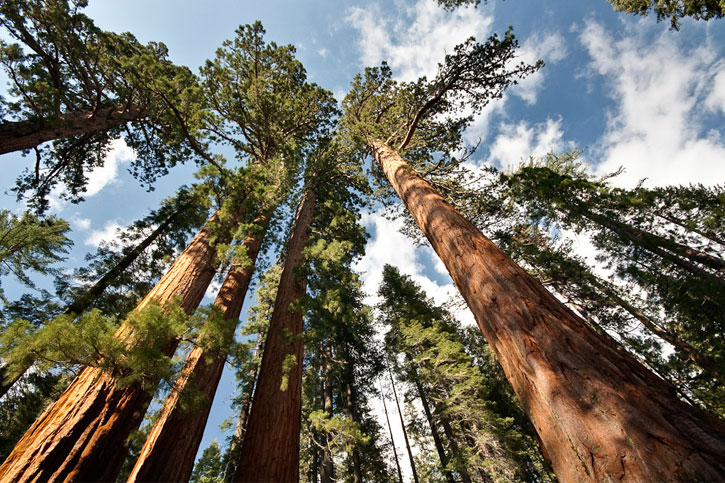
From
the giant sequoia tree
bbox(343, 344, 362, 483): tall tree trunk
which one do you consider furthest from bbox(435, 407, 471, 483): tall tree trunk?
the giant sequoia tree

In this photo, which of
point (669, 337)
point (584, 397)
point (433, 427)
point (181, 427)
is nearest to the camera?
point (584, 397)

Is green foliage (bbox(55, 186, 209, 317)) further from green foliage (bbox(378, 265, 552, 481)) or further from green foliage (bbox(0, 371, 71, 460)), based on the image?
green foliage (bbox(378, 265, 552, 481))

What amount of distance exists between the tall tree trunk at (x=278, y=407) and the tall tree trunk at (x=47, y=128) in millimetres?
6976

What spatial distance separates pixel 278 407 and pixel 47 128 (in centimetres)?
866

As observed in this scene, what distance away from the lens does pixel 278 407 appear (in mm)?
3934

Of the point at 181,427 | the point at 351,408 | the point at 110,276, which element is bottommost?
the point at 181,427

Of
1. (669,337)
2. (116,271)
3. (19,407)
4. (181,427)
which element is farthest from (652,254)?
(19,407)

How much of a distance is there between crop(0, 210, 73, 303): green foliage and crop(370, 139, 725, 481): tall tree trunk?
519 inches

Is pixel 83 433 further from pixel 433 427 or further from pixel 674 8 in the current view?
pixel 674 8

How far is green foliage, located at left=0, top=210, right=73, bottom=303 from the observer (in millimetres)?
9352

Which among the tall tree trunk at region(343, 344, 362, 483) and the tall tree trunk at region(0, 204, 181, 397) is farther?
the tall tree trunk at region(343, 344, 362, 483)

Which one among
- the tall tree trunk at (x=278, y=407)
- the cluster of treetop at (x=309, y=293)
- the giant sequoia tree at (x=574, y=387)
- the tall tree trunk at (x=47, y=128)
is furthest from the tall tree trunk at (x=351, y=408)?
the tall tree trunk at (x=47, y=128)

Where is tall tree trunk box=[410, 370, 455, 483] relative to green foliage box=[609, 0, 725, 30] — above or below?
below

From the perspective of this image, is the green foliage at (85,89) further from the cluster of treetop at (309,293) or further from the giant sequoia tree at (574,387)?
the giant sequoia tree at (574,387)
